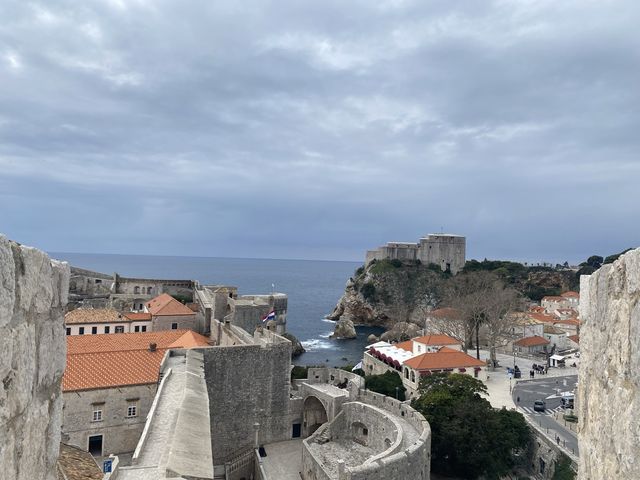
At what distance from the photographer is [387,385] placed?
32.3 m

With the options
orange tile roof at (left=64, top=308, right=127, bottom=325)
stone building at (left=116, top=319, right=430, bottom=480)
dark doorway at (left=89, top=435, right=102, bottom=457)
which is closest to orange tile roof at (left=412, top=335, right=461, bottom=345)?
stone building at (left=116, top=319, right=430, bottom=480)

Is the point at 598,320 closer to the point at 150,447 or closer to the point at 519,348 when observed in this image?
the point at 150,447

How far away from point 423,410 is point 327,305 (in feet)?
289

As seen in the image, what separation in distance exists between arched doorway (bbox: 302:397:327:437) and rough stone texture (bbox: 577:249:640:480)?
69.6 feet

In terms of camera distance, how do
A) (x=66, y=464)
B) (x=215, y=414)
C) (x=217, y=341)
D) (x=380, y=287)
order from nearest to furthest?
(x=66, y=464), (x=215, y=414), (x=217, y=341), (x=380, y=287)

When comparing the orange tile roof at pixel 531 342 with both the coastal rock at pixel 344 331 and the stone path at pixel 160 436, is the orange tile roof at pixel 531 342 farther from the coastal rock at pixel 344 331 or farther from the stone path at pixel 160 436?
the stone path at pixel 160 436

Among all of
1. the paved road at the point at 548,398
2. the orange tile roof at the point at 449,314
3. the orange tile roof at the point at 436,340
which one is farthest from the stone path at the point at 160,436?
the orange tile roof at the point at 449,314

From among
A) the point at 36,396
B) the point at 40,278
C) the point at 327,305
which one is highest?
the point at 40,278

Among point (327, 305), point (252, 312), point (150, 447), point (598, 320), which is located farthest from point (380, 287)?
point (598, 320)

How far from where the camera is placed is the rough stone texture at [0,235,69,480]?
7.59 ft

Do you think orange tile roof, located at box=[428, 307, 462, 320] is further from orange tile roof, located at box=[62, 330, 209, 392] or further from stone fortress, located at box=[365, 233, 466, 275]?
stone fortress, located at box=[365, 233, 466, 275]

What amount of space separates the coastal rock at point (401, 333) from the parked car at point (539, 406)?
29.1 metres

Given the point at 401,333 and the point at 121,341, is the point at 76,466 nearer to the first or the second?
the point at 121,341

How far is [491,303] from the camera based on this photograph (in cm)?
4553
